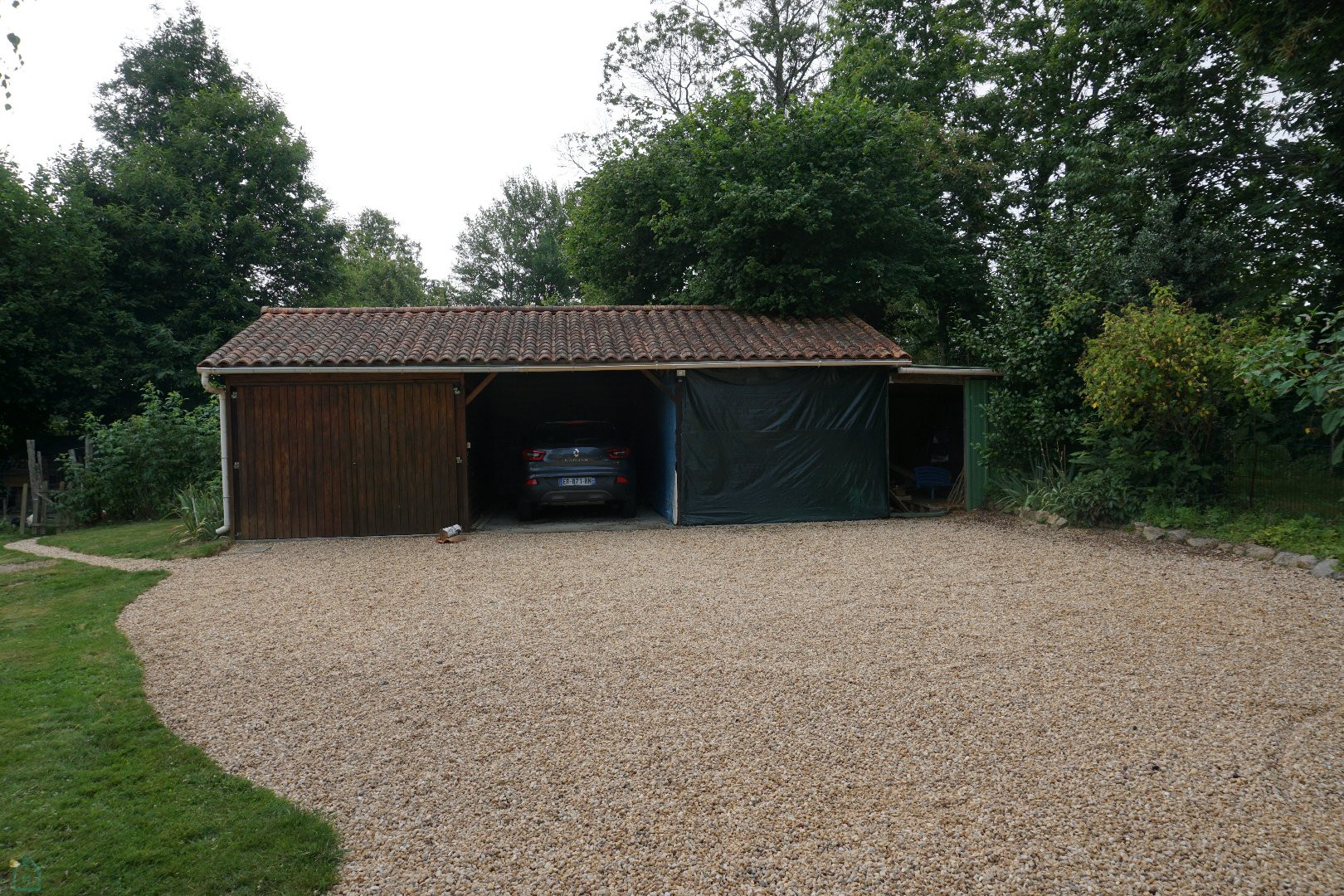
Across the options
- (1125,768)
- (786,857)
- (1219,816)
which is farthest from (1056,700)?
(786,857)

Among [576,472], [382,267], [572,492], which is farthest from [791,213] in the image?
[382,267]

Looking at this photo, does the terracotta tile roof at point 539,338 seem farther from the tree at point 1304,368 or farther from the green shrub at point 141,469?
the tree at point 1304,368

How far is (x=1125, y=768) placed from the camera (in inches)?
130

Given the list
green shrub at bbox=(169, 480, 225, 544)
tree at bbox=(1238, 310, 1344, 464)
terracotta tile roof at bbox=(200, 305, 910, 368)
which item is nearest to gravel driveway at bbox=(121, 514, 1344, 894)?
tree at bbox=(1238, 310, 1344, 464)

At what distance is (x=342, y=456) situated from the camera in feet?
34.1

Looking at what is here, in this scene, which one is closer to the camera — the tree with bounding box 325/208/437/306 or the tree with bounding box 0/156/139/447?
the tree with bounding box 0/156/139/447

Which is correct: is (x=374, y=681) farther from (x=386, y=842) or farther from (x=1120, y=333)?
(x=1120, y=333)

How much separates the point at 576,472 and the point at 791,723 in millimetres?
7319

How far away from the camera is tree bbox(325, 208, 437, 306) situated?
3609cm

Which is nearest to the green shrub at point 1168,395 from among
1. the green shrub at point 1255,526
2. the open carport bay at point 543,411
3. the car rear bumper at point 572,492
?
the green shrub at point 1255,526

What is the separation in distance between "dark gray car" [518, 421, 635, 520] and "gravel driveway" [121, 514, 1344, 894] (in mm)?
3397

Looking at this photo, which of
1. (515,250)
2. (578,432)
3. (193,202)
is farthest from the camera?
(515,250)

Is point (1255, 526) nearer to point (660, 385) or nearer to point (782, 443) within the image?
point (782, 443)

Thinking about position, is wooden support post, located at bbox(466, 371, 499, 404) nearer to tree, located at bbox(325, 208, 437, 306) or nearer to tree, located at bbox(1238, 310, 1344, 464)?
tree, located at bbox(1238, 310, 1344, 464)
